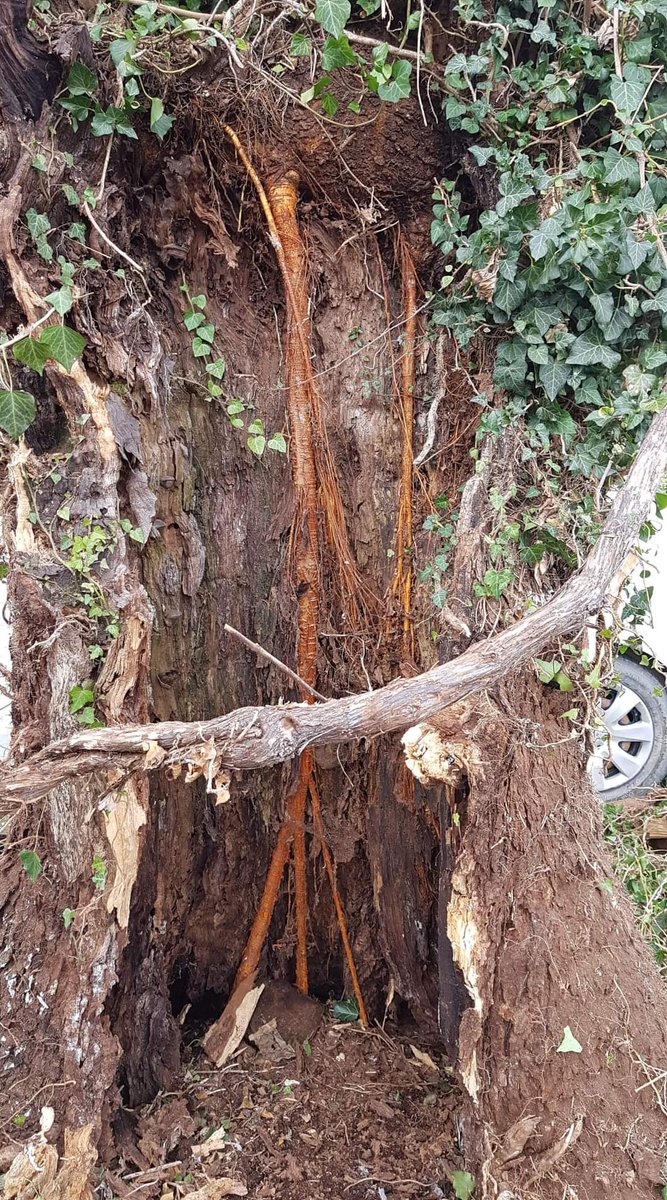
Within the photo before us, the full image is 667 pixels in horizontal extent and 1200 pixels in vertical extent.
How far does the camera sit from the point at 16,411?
2.03 m

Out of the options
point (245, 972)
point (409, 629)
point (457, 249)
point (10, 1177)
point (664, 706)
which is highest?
point (457, 249)

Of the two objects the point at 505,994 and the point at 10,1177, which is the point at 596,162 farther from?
the point at 10,1177

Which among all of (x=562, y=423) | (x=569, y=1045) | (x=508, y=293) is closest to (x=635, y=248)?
(x=508, y=293)

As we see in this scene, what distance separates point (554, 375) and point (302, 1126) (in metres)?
2.32

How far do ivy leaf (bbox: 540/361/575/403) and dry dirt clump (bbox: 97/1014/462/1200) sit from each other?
7.08 feet

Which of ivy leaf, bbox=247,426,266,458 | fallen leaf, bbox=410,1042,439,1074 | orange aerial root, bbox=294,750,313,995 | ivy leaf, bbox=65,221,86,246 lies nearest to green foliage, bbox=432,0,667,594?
ivy leaf, bbox=247,426,266,458

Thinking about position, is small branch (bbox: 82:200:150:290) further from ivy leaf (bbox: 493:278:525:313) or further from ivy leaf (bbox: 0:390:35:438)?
ivy leaf (bbox: 493:278:525:313)

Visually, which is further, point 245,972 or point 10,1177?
point 245,972

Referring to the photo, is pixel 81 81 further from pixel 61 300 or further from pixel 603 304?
pixel 603 304

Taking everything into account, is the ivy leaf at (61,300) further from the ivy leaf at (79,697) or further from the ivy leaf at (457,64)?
the ivy leaf at (457,64)

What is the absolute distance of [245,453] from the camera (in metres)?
2.55

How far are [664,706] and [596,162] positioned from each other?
259 centimetres

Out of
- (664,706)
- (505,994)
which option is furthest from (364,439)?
(664,706)

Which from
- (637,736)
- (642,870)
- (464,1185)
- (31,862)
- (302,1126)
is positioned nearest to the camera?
(464,1185)
